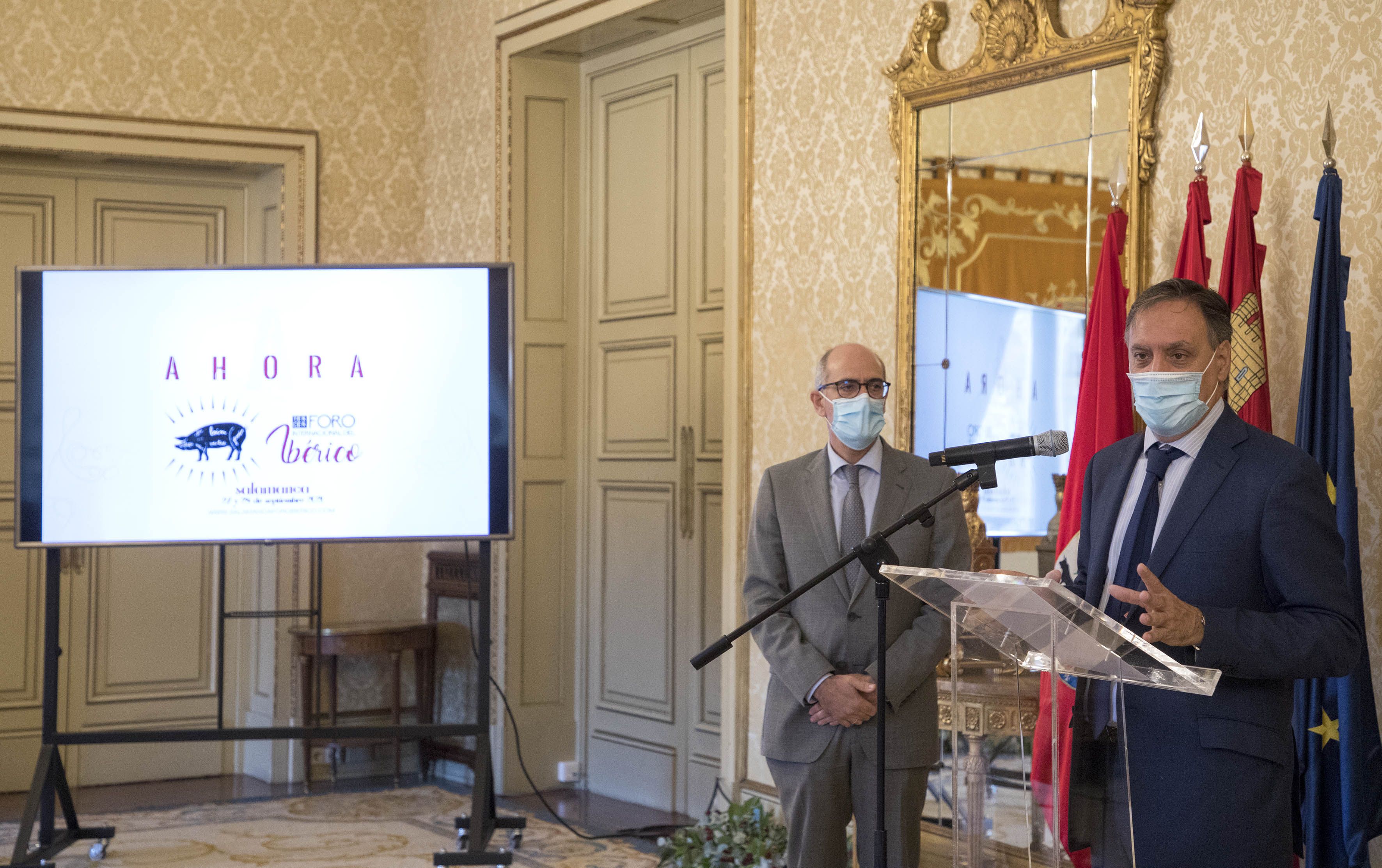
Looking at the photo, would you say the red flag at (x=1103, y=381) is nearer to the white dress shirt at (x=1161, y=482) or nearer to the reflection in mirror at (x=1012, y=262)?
the reflection in mirror at (x=1012, y=262)

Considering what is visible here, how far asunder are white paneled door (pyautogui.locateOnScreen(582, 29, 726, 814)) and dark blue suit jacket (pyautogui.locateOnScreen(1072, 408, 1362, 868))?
3.00 metres

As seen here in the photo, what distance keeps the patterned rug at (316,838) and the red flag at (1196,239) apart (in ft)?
8.55

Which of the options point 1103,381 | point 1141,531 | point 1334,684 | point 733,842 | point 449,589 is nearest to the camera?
point 1141,531

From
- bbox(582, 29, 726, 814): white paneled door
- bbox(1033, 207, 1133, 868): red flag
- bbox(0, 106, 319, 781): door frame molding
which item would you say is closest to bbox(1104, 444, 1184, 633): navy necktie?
bbox(1033, 207, 1133, 868): red flag

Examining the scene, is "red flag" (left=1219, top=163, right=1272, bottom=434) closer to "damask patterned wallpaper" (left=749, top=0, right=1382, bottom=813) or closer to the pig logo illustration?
"damask patterned wallpaper" (left=749, top=0, right=1382, bottom=813)

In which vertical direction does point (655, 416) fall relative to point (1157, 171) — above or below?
below

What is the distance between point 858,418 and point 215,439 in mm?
2383

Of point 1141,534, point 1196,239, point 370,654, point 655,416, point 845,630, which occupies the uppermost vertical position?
point 1196,239

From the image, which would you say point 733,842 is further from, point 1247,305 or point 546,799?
point 1247,305

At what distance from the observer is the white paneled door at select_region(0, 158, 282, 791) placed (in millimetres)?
5344

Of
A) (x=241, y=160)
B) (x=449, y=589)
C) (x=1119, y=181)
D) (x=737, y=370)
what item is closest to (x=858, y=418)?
(x=1119, y=181)

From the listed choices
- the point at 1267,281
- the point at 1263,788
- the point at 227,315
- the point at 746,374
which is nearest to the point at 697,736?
the point at 746,374

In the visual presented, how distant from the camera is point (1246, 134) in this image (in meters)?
2.77

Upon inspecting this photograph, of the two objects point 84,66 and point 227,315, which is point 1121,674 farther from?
point 84,66
